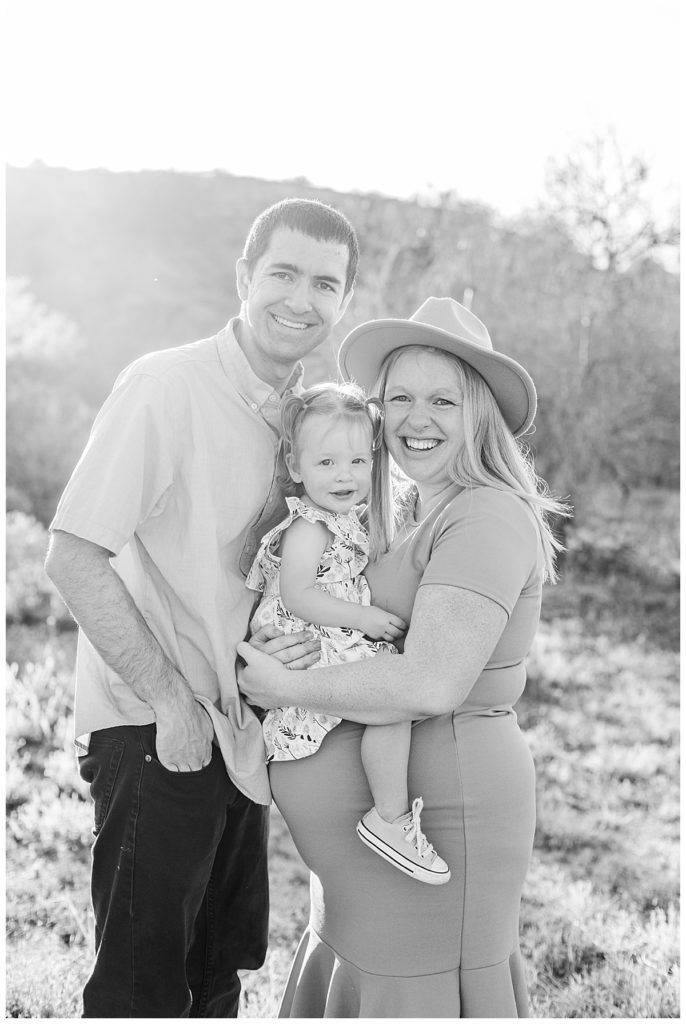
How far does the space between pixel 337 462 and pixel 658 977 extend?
3357mm

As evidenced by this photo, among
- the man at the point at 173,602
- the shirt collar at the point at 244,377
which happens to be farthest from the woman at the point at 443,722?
the shirt collar at the point at 244,377

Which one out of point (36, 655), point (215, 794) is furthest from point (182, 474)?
point (36, 655)

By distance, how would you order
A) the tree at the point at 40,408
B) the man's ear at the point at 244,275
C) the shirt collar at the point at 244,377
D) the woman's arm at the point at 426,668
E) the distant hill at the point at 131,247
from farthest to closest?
the distant hill at the point at 131,247, the tree at the point at 40,408, the man's ear at the point at 244,275, the shirt collar at the point at 244,377, the woman's arm at the point at 426,668

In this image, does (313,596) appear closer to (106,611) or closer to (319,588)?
(319,588)

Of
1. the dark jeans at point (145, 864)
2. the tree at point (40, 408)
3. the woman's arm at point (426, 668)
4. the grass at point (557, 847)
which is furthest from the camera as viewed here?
the tree at point (40, 408)

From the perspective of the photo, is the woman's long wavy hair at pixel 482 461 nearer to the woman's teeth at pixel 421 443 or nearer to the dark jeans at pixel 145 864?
the woman's teeth at pixel 421 443

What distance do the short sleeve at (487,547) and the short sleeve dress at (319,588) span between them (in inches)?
12.5

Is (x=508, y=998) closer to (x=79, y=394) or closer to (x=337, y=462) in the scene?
(x=337, y=462)

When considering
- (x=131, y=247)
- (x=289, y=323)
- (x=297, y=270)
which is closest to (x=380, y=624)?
(x=289, y=323)

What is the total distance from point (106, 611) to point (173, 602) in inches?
12.2

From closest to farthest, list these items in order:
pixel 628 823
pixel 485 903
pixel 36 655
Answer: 1. pixel 485 903
2. pixel 628 823
3. pixel 36 655

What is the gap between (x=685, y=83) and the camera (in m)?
4.39

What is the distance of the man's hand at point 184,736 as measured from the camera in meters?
2.89

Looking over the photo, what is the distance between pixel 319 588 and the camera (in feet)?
9.77
